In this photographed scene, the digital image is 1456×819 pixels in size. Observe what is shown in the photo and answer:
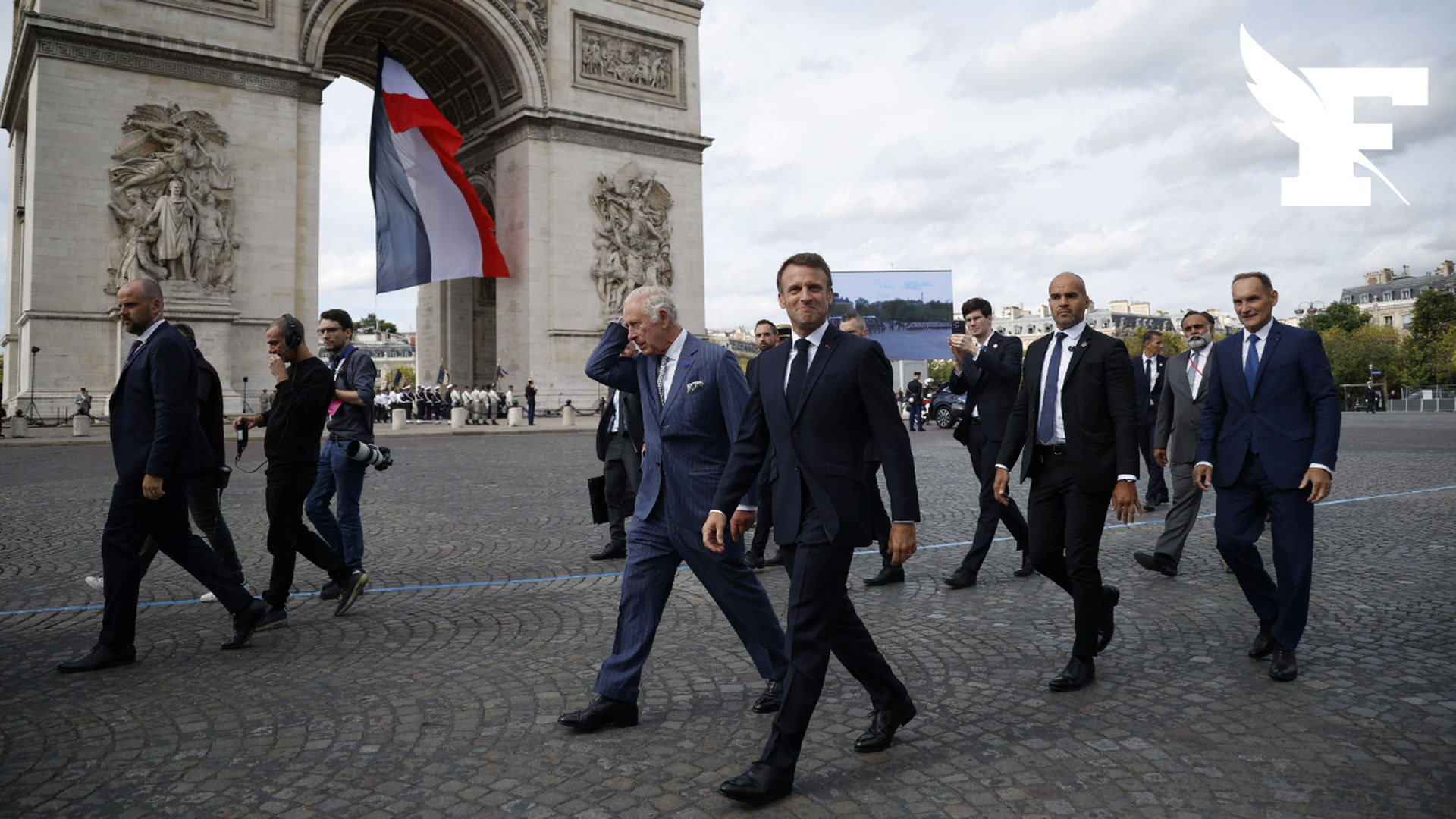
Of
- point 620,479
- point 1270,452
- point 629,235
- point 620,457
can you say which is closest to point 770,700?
point 1270,452

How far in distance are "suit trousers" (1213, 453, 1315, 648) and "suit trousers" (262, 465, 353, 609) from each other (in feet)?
15.0

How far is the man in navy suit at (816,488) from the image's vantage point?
309 cm

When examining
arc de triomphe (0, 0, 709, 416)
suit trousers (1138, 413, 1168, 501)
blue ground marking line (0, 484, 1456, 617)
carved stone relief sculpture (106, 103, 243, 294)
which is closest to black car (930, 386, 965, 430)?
arc de triomphe (0, 0, 709, 416)

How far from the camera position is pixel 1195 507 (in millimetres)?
6504

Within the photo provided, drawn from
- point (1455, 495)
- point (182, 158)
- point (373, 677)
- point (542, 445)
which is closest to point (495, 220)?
point (182, 158)

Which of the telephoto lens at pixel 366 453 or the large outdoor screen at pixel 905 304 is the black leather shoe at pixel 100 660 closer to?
the telephoto lens at pixel 366 453

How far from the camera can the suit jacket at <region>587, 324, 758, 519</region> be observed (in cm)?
376

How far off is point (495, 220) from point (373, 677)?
28581 mm

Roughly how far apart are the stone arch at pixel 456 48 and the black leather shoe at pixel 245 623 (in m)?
24.9

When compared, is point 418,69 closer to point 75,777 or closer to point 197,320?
point 197,320

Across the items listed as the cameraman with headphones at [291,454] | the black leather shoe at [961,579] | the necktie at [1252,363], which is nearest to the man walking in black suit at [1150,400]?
the black leather shoe at [961,579]

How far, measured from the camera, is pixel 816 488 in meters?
3.21

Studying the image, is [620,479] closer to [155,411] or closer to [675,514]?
[155,411]

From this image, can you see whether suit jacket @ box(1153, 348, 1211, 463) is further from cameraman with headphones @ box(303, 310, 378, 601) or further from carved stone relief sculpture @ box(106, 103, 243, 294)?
carved stone relief sculpture @ box(106, 103, 243, 294)
